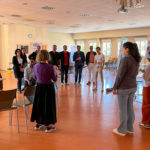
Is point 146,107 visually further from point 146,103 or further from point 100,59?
point 100,59

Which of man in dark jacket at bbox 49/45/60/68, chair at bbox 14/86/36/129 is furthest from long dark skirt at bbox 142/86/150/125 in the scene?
man in dark jacket at bbox 49/45/60/68

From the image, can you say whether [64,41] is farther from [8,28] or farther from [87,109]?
[87,109]

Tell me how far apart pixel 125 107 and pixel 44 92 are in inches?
53.3

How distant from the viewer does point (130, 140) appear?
3.01 metres

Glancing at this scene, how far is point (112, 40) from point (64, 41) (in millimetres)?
4633

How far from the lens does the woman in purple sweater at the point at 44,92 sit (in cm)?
315

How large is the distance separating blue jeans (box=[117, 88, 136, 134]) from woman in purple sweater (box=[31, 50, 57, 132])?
1136 millimetres

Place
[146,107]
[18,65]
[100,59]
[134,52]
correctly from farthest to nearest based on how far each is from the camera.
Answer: [100,59] → [18,65] → [146,107] → [134,52]

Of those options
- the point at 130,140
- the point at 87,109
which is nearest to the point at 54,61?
the point at 87,109

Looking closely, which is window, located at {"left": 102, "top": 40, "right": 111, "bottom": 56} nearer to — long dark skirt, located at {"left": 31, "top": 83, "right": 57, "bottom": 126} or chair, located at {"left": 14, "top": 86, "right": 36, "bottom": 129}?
chair, located at {"left": 14, "top": 86, "right": 36, "bottom": 129}

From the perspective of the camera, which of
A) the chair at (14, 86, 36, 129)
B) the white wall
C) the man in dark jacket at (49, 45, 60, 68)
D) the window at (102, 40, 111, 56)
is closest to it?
the chair at (14, 86, 36, 129)

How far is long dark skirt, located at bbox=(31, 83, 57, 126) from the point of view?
319 centimetres

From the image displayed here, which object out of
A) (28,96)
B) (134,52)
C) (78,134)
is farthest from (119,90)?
(28,96)

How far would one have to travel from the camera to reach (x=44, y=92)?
3.19 meters
